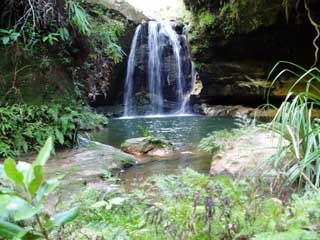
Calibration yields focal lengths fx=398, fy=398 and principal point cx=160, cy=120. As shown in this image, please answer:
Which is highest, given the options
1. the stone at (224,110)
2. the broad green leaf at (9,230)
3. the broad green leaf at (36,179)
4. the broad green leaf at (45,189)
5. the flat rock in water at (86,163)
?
the broad green leaf at (36,179)

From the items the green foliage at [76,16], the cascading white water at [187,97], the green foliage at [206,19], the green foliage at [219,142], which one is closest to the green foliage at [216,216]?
the green foliage at [219,142]

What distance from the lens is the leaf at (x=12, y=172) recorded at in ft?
2.84

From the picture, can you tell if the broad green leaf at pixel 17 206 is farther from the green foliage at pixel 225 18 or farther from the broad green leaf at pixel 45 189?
the green foliage at pixel 225 18

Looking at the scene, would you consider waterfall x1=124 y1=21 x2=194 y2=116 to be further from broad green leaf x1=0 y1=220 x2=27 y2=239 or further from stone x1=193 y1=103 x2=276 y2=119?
broad green leaf x1=0 y1=220 x2=27 y2=239

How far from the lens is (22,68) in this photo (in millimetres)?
4812

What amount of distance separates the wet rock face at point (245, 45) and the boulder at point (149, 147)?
4.77m

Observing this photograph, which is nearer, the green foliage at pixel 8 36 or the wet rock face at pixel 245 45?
the green foliage at pixel 8 36

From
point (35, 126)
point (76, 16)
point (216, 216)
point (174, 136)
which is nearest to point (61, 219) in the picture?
point (216, 216)

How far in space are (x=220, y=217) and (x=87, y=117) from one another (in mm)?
4356

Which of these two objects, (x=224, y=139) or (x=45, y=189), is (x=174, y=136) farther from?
(x=45, y=189)

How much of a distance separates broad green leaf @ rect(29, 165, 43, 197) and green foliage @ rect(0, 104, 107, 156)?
3531 millimetres

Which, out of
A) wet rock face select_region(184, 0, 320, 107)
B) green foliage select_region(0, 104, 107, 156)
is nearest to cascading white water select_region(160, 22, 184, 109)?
wet rock face select_region(184, 0, 320, 107)

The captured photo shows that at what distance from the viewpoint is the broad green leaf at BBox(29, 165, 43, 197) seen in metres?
0.90

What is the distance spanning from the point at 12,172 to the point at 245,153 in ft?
10.3
